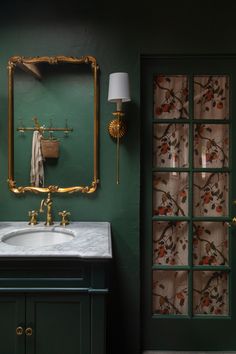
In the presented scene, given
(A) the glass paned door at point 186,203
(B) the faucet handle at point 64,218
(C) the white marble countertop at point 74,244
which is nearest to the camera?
(C) the white marble countertop at point 74,244

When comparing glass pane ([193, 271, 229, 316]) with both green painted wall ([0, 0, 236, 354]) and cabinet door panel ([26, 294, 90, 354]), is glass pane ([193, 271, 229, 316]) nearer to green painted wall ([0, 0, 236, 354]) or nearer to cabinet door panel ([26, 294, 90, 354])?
green painted wall ([0, 0, 236, 354])

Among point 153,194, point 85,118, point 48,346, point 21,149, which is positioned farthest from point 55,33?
point 48,346

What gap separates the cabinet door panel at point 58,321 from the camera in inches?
63.7

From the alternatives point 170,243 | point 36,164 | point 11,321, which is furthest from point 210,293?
point 36,164

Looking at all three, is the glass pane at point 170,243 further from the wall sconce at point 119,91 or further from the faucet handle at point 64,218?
the wall sconce at point 119,91

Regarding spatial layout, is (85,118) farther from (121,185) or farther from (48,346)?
(48,346)

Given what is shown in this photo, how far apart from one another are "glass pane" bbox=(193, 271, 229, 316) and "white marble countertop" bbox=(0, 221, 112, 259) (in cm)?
78

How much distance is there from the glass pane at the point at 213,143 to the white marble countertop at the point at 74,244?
2.74 ft

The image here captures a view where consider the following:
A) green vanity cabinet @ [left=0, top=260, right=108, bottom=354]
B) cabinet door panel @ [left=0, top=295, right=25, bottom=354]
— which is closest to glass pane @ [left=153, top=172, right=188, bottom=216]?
green vanity cabinet @ [left=0, top=260, right=108, bottom=354]

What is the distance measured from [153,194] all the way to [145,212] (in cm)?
14

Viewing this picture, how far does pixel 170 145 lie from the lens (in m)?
2.36

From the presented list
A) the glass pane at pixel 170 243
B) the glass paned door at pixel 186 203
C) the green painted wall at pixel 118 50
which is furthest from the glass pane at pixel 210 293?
the green painted wall at pixel 118 50

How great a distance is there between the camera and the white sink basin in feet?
6.87

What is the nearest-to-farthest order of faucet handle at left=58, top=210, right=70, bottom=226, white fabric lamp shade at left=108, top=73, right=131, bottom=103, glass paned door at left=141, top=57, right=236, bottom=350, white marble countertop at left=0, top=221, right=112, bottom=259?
white marble countertop at left=0, top=221, right=112, bottom=259
white fabric lamp shade at left=108, top=73, right=131, bottom=103
faucet handle at left=58, top=210, right=70, bottom=226
glass paned door at left=141, top=57, right=236, bottom=350
